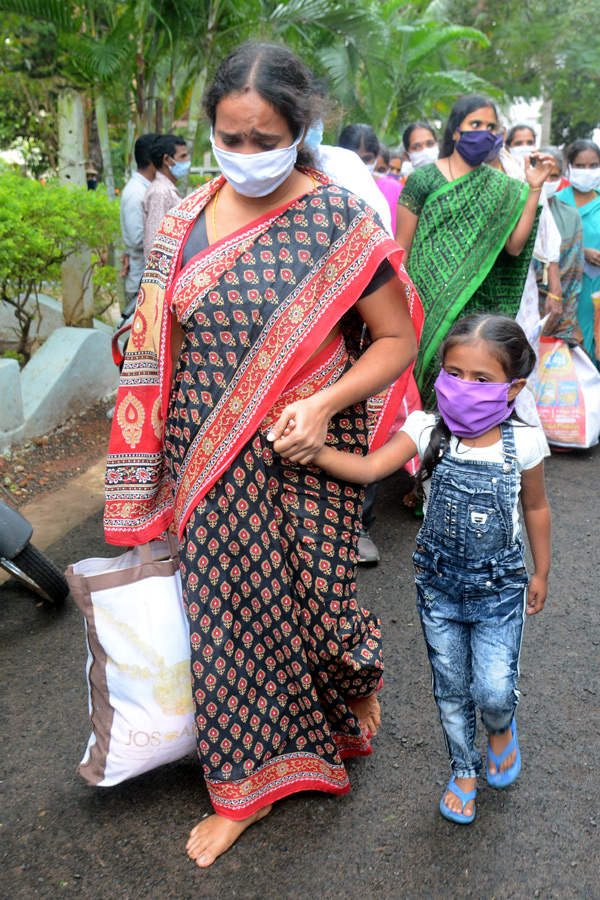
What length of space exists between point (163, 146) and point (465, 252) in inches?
102

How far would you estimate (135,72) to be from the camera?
814 cm

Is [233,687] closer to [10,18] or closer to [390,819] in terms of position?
[390,819]

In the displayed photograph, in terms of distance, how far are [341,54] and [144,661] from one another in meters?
10.6

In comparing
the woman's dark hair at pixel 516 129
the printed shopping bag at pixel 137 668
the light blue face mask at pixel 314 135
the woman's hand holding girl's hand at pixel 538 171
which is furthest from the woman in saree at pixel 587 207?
the printed shopping bag at pixel 137 668

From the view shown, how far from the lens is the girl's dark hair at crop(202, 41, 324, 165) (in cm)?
192

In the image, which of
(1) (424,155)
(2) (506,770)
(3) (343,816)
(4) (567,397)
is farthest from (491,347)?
(1) (424,155)

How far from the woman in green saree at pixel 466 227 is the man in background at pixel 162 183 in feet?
5.45

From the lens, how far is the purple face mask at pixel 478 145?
13.0ft

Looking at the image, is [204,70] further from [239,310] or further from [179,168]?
[239,310]

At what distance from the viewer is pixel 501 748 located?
2.38 meters

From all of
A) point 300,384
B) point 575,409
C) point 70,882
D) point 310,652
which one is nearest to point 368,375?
point 300,384

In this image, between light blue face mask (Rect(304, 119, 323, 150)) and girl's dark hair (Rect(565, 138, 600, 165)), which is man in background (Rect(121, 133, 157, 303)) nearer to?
light blue face mask (Rect(304, 119, 323, 150))

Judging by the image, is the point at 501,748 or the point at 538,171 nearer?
the point at 501,748

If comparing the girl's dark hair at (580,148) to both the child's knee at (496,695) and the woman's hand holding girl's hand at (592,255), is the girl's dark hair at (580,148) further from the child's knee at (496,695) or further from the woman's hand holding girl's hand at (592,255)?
the child's knee at (496,695)
